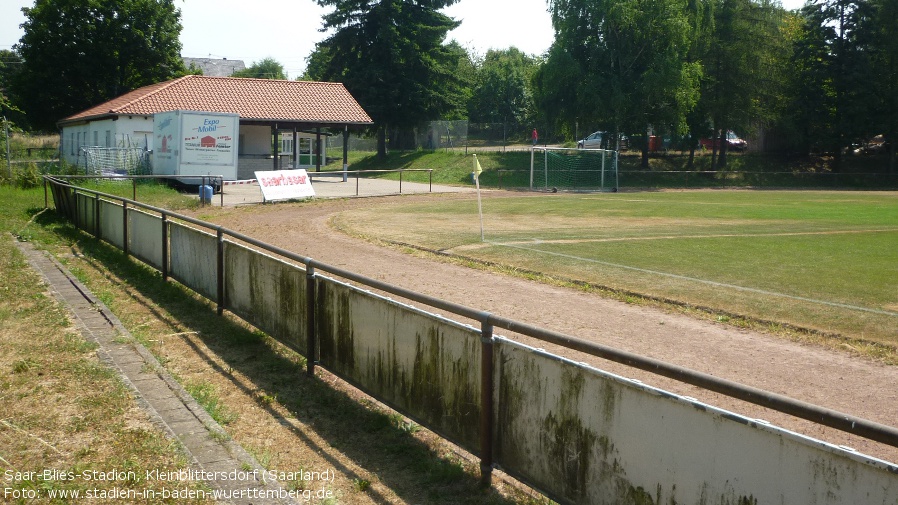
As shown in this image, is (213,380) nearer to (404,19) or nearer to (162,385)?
(162,385)

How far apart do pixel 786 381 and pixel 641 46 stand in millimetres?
44887

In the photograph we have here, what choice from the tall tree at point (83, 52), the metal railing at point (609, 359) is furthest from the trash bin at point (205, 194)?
the tall tree at point (83, 52)

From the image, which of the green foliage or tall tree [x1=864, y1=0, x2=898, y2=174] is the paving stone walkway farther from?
tall tree [x1=864, y1=0, x2=898, y2=174]

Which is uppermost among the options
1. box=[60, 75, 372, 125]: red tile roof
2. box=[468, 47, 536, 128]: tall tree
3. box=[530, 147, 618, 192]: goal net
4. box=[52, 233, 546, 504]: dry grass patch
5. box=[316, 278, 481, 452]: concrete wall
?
box=[468, 47, 536, 128]: tall tree

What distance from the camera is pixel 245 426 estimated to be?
6.38m

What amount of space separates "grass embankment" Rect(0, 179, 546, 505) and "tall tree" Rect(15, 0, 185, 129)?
181ft

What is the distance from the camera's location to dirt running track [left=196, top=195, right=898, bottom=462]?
723 cm

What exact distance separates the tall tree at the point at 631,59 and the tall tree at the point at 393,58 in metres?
11.6

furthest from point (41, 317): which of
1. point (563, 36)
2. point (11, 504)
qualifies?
point (563, 36)

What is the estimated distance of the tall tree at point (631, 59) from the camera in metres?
48.4

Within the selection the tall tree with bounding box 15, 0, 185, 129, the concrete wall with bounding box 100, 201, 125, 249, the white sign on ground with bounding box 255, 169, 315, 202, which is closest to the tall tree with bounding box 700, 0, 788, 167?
the white sign on ground with bounding box 255, 169, 315, 202

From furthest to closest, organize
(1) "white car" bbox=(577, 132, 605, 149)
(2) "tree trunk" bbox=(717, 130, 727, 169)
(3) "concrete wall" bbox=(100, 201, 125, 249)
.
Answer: (1) "white car" bbox=(577, 132, 605, 149), (2) "tree trunk" bbox=(717, 130, 727, 169), (3) "concrete wall" bbox=(100, 201, 125, 249)

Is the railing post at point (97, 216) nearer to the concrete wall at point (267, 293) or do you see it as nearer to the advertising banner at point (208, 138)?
the concrete wall at point (267, 293)

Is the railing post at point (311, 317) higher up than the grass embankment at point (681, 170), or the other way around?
the grass embankment at point (681, 170)
